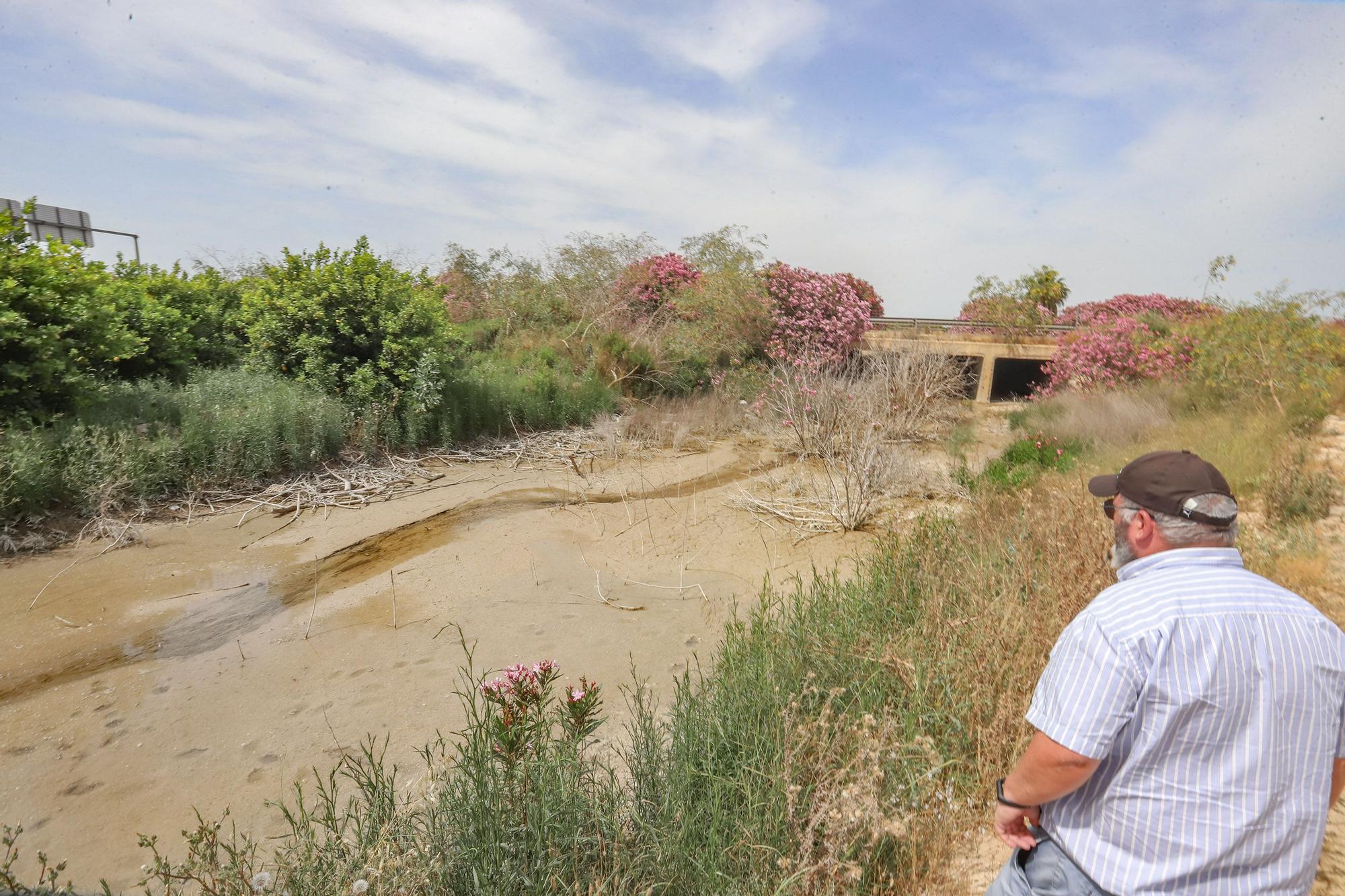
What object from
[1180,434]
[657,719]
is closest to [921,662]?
[657,719]

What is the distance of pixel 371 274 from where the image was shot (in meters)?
10.9

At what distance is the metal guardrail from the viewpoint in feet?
64.2

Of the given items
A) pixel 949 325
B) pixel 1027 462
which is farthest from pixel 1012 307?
pixel 1027 462

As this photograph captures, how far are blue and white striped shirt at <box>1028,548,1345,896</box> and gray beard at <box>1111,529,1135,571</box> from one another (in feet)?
0.92

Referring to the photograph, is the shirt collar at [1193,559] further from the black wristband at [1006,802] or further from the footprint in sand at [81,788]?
the footprint in sand at [81,788]

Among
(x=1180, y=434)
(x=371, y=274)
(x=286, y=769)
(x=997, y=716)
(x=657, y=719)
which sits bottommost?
(x=286, y=769)

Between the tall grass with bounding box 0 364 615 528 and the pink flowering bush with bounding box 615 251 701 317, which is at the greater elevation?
the pink flowering bush with bounding box 615 251 701 317

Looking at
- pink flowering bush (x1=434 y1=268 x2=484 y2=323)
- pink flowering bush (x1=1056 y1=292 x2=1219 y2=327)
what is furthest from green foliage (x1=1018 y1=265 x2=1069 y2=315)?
pink flowering bush (x1=434 y1=268 x2=484 y2=323)

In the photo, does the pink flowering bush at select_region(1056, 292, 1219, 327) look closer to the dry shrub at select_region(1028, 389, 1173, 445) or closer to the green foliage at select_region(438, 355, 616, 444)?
the dry shrub at select_region(1028, 389, 1173, 445)

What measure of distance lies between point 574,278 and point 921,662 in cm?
1751

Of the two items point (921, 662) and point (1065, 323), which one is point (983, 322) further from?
point (921, 662)

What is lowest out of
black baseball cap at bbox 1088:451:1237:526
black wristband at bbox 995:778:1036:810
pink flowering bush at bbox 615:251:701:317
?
black wristband at bbox 995:778:1036:810

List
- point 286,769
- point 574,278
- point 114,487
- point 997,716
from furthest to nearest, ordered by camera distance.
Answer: point 574,278
point 114,487
point 286,769
point 997,716

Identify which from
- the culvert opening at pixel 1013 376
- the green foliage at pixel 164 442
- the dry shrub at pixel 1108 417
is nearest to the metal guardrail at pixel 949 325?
the culvert opening at pixel 1013 376
